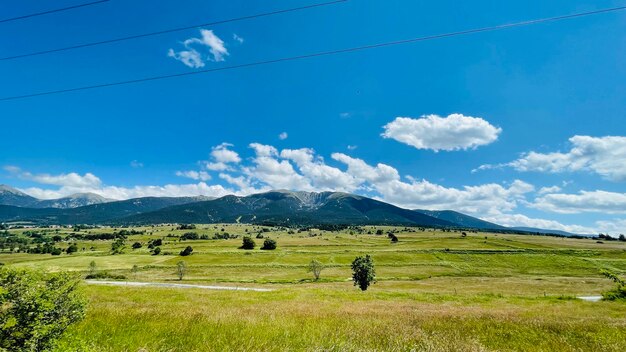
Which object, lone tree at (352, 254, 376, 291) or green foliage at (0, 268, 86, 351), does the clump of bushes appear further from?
green foliage at (0, 268, 86, 351)

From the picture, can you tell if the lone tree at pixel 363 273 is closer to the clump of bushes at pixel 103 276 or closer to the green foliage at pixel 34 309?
the green foliage at pixel 34 309

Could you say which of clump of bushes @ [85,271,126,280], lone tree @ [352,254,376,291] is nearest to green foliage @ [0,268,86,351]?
lone tree @ [352,254,376,291]

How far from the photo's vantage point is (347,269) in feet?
393

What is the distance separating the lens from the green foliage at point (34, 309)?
6.47 metres

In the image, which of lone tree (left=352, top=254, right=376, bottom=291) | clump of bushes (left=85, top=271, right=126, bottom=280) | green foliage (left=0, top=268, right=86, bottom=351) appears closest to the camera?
green foliage (left=0, top=268, right=86, bottom=351)

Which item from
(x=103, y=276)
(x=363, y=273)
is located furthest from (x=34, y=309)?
(x=103, y=276)

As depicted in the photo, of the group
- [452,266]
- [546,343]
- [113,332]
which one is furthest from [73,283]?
[452,266]

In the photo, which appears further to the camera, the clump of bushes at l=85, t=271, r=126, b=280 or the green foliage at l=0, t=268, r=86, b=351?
the clump of bushes at l=85, t=271, r=126, b=280

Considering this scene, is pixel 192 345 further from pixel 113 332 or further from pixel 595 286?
pixel 595 286

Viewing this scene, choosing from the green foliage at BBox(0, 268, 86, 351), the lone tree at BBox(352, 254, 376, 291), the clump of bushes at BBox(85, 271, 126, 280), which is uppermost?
the green foliage at BBox(0, 268, 86, 351)

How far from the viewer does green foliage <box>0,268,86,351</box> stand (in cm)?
647

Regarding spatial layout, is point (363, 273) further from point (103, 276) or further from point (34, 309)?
point (103, 276)

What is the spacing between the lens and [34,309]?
7109 millimetres

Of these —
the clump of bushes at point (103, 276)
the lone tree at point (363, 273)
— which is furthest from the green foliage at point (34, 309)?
the clump of bushes at point (103, 276)
